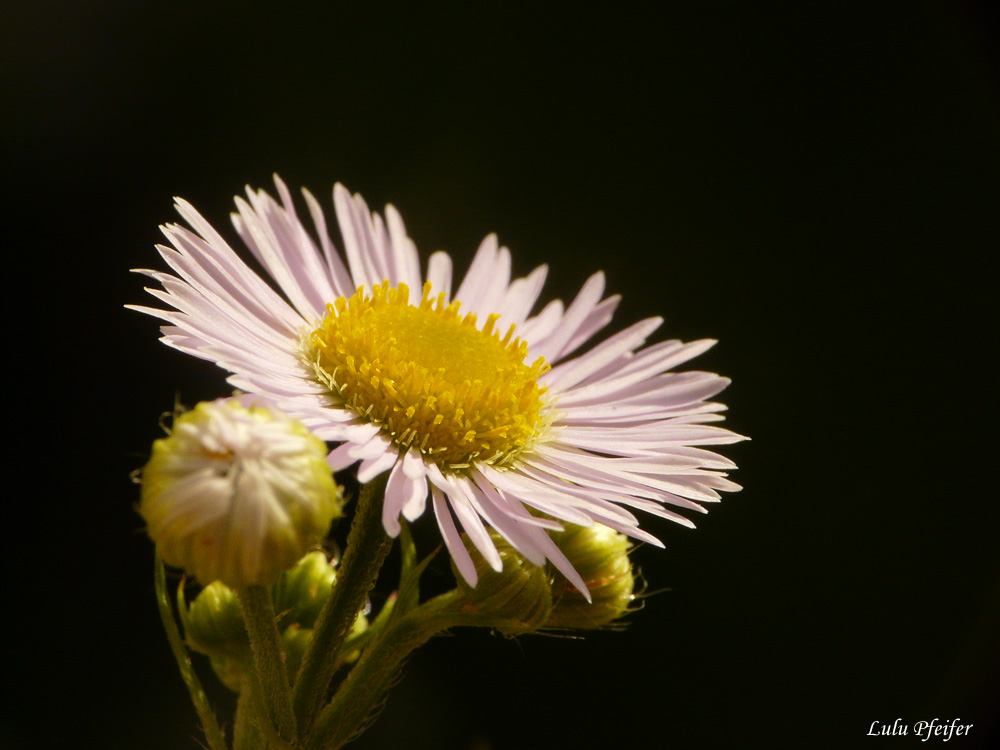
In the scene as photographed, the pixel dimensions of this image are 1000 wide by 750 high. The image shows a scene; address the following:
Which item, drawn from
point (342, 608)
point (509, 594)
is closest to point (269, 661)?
point (342, 608)

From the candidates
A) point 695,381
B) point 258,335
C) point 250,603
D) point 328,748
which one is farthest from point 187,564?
point 695,381

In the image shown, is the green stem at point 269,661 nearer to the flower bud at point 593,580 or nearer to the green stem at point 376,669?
the green stem at point 376,669

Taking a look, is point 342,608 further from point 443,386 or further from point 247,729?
point 443,386

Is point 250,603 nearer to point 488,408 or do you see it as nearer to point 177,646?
point 177,646

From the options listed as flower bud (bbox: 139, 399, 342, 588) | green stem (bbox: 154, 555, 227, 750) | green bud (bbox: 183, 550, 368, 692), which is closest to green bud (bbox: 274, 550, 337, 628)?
green bud (bbox: 183, 550, 368, 692)

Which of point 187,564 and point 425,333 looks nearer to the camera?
point 187,564
